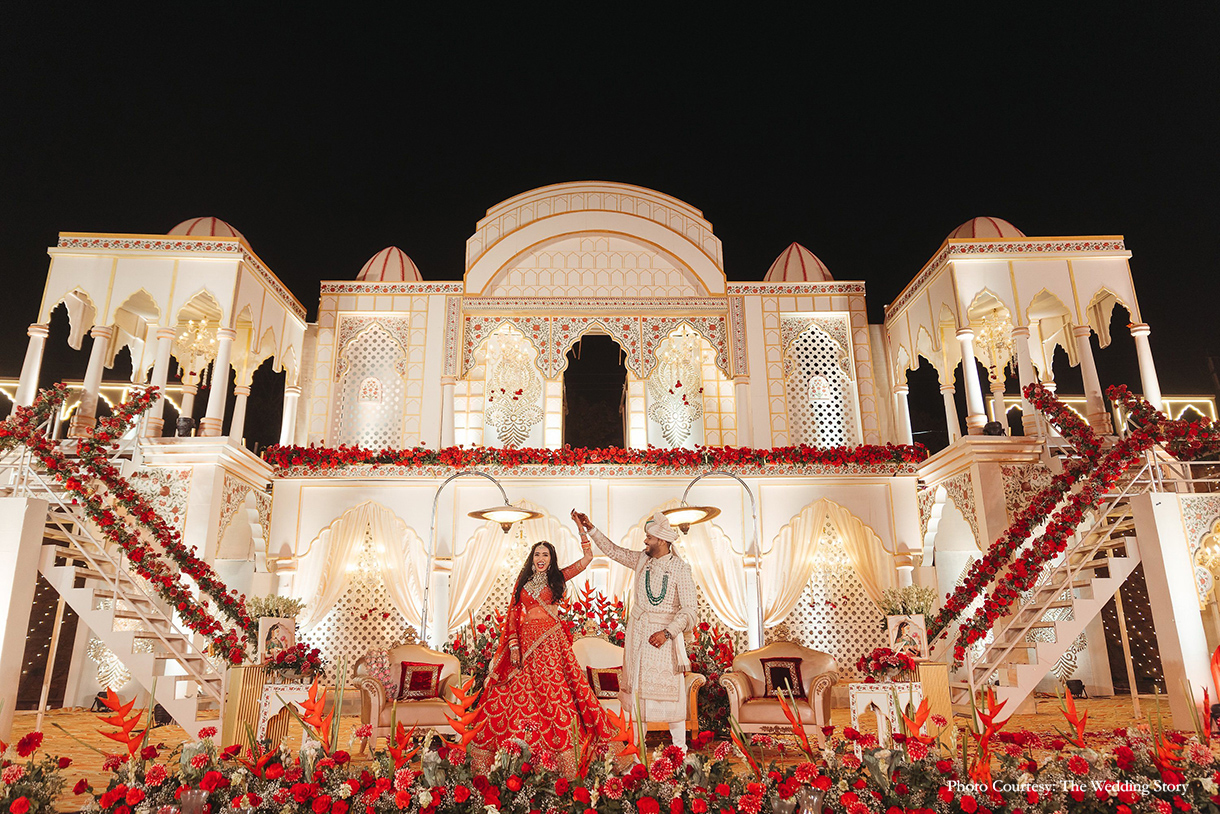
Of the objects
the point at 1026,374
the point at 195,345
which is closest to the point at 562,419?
the point at 195,345

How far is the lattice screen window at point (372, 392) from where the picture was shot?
12.4m

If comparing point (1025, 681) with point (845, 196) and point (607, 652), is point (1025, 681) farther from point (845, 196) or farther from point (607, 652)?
point (845, 196)

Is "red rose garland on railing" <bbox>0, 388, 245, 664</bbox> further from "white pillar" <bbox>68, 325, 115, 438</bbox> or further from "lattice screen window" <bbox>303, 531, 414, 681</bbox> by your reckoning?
"lattice screen window" <bbox>303, 531, 414, 681</bbox>

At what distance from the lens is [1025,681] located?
22.7ft

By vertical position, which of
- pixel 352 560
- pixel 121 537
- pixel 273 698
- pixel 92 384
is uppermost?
pixel 92 384

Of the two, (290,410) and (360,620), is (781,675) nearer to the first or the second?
(360,620)

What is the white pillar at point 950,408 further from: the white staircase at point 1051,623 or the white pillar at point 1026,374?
the white staircase at point 1051,623

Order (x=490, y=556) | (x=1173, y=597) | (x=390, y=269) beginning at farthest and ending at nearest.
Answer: (x=390, y=269) → (x=490, y=556) → (x=1173, y=597)

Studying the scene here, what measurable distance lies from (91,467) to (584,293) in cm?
755

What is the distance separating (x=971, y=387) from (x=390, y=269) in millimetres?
9753

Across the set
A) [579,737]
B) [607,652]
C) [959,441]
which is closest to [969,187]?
[959,441]

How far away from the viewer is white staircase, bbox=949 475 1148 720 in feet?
23.0

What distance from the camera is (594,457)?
35.1 ft

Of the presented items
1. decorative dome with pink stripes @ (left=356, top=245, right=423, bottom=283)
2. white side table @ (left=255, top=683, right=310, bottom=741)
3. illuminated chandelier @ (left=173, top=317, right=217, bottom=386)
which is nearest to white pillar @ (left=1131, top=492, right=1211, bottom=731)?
white side table @ (left=255, top=683, right=310, bottom=741)
